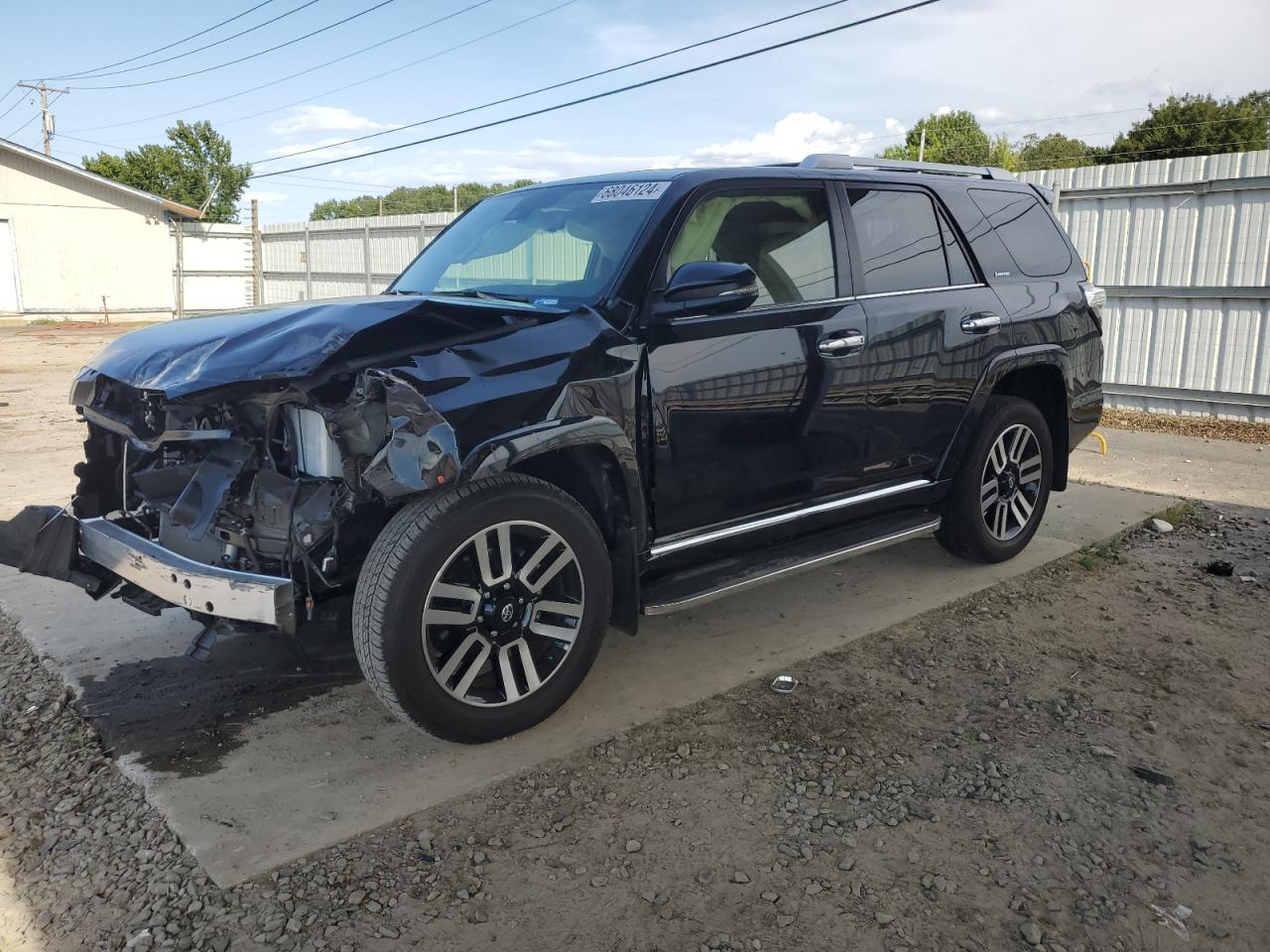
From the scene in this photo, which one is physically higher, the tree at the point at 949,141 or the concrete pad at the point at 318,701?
the tree at the point at 949,141

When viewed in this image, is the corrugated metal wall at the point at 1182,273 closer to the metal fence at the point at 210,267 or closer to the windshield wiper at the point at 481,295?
the windshield wiper at the point at 481,295

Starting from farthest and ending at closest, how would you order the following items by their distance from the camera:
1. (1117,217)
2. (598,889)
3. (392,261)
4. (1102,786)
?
(392,261), (1117,217), (1102,786), (598,889)

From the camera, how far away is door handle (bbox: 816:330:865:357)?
4.15m

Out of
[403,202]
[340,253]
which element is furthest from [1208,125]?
[403,202]

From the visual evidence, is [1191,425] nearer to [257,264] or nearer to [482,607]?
[482,607]

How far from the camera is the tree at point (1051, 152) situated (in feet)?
174

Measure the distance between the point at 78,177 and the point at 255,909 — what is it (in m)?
33.1

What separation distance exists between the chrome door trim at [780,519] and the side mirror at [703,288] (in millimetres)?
872

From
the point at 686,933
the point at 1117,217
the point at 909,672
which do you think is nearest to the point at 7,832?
the point at 686,933

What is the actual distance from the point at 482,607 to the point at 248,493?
0.87 metres

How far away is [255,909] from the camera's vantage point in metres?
2.59

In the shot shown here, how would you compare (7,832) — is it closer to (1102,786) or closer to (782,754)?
(782,754)

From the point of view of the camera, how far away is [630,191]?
405 cm

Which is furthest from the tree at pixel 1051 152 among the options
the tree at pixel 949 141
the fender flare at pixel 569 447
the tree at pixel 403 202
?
the fender flare at pixel 569 447
